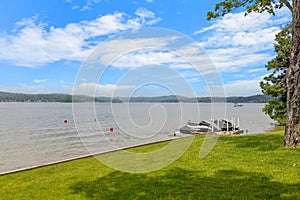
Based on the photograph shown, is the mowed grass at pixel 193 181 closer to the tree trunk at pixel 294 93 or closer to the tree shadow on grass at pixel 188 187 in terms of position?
the tree shadow on grass at pixel 188 187

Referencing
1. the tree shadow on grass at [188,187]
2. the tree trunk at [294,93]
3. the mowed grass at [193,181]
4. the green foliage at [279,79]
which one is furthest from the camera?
the green foliage at [279,79]

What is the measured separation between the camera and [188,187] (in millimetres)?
6039

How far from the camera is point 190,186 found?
20.0 feet

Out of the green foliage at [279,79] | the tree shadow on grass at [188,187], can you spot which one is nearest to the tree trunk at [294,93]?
the tree shadow on grass at [188,187]

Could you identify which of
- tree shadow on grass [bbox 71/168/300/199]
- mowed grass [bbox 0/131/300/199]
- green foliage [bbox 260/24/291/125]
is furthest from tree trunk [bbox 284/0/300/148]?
green foliage [bbox 260/24/291/125]

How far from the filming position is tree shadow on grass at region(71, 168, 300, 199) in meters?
5.33

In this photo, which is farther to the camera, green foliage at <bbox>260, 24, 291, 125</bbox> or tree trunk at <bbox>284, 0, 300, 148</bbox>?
green foliage at <bbox>260, 24, 291, 125</bbox>

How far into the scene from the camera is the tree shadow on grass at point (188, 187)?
5.33m

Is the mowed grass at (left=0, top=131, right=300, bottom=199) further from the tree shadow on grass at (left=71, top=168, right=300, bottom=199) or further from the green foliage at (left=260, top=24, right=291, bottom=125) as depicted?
the green foliage at (left=260, top=24, right=291, bottom=125)

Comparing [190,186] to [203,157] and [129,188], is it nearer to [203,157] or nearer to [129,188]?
[129,188]

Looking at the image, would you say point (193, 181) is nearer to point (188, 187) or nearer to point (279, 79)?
point (188, 187)

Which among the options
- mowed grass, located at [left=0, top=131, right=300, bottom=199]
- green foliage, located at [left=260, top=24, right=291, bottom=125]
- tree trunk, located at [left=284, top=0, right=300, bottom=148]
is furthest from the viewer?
green foliage, located at [left=260, top=24, right=291, bottom=125]

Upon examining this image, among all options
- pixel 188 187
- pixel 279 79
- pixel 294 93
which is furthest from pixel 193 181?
pixel 279 79

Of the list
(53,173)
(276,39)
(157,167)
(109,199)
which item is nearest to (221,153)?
(157,167)
